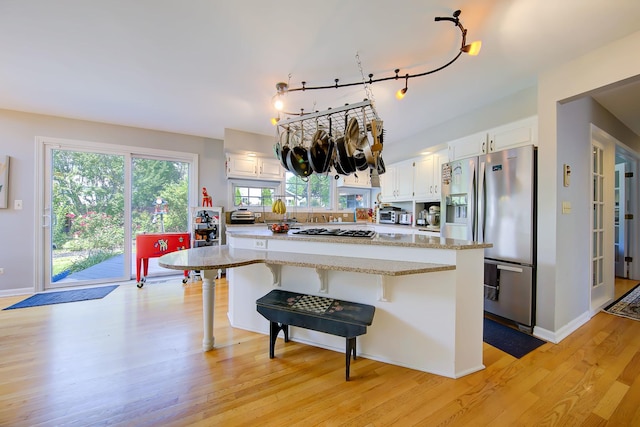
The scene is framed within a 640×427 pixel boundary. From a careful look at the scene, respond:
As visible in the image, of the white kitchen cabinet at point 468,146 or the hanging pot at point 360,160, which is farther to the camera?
the white kitchen cabinet at point 468,146

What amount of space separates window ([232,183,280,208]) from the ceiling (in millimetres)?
1705

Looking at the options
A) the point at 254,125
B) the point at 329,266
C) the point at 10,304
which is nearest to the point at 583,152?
the point at 329,266

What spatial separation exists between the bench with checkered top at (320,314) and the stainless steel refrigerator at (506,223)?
1602 mm

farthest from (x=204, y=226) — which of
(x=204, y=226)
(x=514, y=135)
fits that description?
(x=514, y=135)

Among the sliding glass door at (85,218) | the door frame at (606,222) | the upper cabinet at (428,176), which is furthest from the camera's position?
the upper cabinet at (428,176)

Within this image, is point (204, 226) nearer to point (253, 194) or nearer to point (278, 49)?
point (253, 194)

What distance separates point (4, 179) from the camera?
317 centimetres

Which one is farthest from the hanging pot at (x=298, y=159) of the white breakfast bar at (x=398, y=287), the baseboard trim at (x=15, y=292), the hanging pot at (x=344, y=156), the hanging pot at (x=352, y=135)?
the baseboard trim at (x=15, y=292)

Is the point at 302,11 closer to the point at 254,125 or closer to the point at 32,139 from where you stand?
the point at 254,125

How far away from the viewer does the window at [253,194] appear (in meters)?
4.54

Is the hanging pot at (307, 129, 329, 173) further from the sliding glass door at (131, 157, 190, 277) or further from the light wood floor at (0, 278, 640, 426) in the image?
the sliding glass door at (131, 157, 190, 277)

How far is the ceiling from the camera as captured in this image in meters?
1.60

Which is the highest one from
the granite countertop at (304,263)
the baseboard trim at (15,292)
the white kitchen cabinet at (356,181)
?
the white kitchen cabinet at (356,181)

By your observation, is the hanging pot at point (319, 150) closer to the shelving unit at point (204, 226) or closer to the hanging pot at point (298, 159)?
the hanging pot at point (298, 159)
